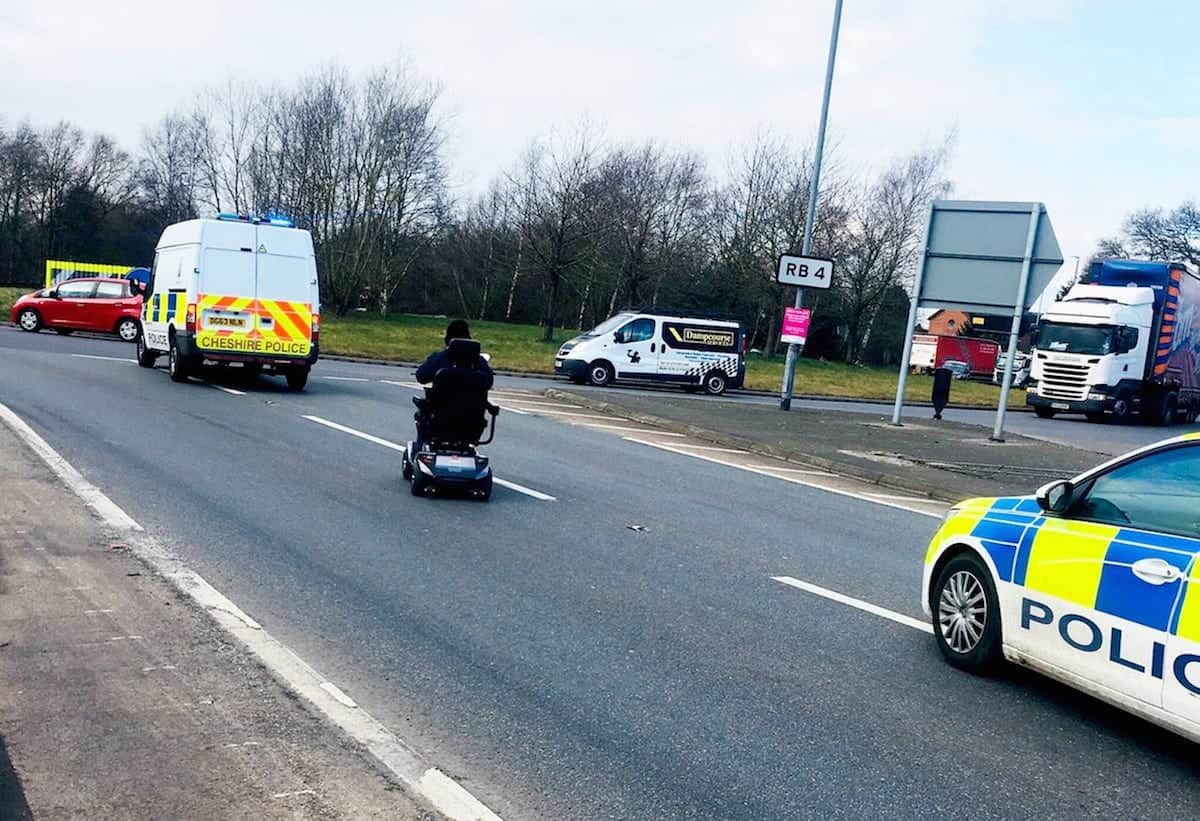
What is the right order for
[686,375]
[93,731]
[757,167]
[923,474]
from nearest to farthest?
[93,731] < [923,474] < [686,375] < [757,167]

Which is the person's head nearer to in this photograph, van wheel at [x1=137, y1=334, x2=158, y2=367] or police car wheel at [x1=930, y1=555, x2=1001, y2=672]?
police car wheel at [x1=930, y1=555, x2=1001, y2=672]

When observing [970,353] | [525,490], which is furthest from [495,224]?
[525,490]

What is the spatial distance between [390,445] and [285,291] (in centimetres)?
658

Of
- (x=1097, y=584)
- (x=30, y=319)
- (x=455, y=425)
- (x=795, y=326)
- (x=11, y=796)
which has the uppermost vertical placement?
(x=795, y=326)

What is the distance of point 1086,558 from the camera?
5133 millimetres

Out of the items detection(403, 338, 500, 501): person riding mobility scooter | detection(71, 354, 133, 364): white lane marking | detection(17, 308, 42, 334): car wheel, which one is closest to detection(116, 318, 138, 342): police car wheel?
detection(17, 308, 42, 334): car wheel

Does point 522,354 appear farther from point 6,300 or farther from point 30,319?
point 6,300

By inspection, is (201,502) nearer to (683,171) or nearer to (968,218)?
(968,218)

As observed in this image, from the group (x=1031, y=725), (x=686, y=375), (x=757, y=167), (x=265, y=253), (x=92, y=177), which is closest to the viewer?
(x=1031, y=725)

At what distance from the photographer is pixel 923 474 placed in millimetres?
15055

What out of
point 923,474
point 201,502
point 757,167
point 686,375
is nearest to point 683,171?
point 757,167

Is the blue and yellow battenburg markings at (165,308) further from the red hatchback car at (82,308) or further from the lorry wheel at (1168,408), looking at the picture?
the lorry wheel at (1168,408)

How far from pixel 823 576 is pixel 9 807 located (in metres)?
5.77

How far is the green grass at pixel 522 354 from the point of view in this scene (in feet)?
120
